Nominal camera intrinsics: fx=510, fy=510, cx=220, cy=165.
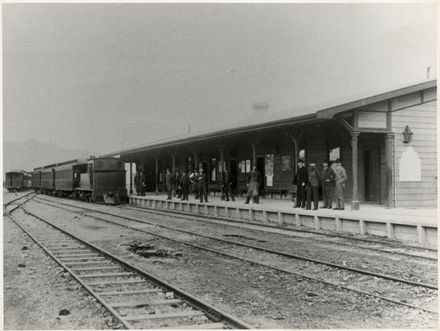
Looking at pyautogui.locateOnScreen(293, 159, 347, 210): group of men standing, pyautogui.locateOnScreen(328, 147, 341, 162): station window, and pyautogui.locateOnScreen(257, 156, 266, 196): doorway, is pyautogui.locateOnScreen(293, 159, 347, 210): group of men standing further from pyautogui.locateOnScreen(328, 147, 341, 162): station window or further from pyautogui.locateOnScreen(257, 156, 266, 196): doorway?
pyautogui.locateOnScreen(257, 156, 266, 196): doorway

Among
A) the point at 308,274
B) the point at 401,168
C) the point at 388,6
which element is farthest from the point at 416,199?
the point at 388,6

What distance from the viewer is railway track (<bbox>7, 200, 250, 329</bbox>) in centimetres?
511

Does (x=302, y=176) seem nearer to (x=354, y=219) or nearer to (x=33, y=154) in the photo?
(x=354, y=219)

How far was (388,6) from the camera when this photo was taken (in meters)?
6.43

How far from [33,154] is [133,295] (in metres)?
181

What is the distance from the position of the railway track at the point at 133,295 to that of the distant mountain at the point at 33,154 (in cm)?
15881

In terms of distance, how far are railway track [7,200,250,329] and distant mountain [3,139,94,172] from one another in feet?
521

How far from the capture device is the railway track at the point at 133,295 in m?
5.11

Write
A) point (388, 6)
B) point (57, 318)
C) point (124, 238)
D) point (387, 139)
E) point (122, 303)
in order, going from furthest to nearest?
1. point (387, 139)
2. point (124, 238)
3. point (388, 6)
4. point (122, 303)
5. point (57, 318)

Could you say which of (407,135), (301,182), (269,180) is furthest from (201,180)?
(407,135)

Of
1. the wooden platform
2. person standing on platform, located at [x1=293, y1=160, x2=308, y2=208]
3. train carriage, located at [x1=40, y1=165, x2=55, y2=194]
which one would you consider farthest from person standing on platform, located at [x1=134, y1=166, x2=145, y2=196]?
person standing on platform, located at [x1=293, y1=160, x2=308, y2=208]

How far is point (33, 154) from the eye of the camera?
17550cm

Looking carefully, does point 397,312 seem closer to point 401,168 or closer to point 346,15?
point 346,15

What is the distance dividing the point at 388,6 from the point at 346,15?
73 centimetres
